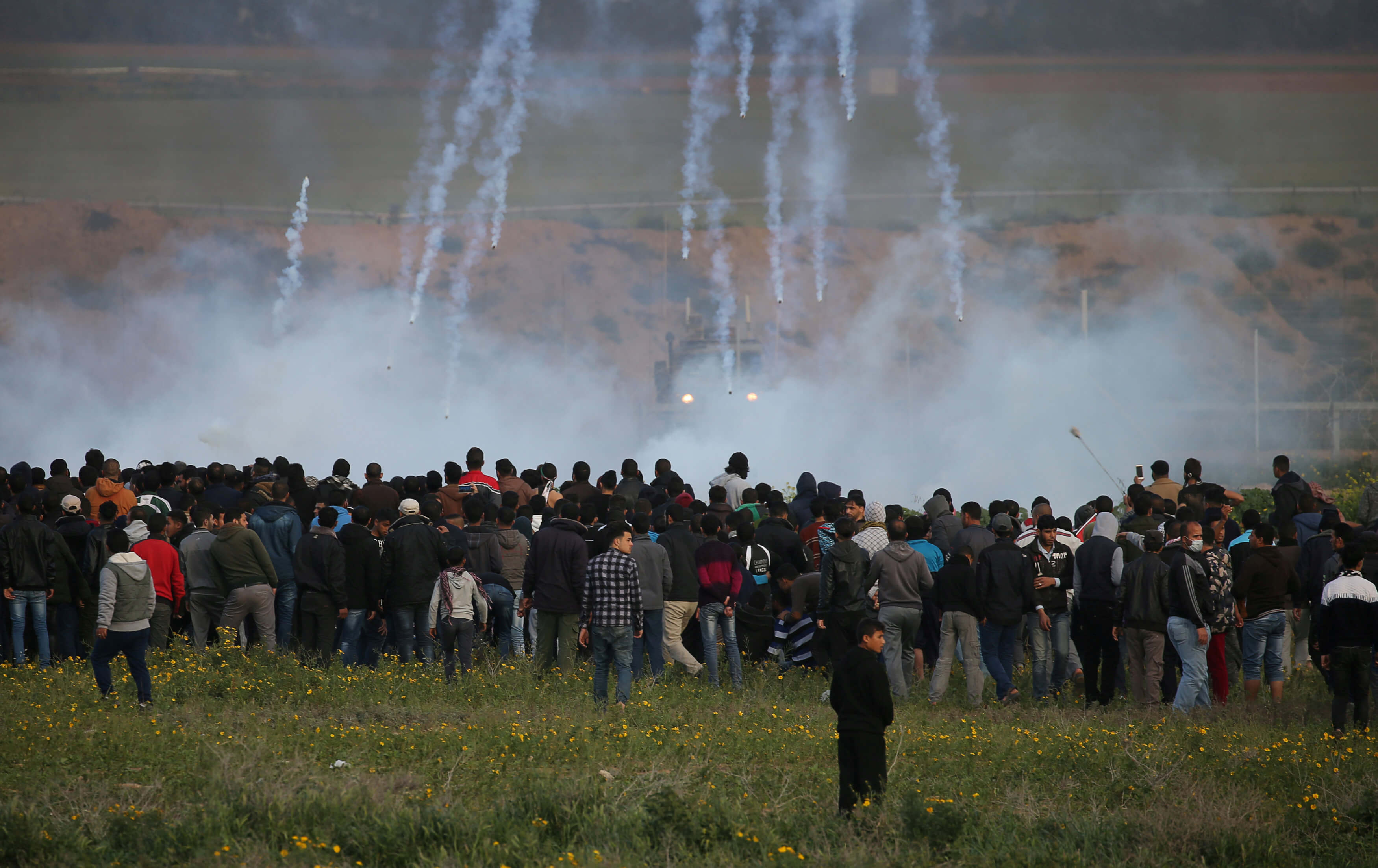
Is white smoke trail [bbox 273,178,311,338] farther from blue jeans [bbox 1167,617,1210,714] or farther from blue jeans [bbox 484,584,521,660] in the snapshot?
blue jeans [bbox 1167,617,1210,714]

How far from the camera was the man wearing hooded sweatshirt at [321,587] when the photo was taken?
973 cm

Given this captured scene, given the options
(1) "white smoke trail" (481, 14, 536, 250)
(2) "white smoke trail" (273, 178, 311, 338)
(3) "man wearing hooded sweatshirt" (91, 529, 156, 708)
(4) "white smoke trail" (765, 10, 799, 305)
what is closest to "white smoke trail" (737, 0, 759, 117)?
(4) "white smoke trail" (765, 10, 799, 305)

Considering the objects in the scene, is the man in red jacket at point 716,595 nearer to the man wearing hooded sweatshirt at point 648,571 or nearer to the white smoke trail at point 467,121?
the man wearing hooded sweatshirt at point 648,571

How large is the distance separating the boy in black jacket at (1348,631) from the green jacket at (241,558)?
8012 millimetres

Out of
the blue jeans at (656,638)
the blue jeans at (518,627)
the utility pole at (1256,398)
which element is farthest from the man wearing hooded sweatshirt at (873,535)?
the utility pole at (1256,398)

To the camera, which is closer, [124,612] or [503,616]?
[124,612]

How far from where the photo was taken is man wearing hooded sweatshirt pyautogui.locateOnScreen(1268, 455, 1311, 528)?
1123 centimetres

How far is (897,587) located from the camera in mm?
9453

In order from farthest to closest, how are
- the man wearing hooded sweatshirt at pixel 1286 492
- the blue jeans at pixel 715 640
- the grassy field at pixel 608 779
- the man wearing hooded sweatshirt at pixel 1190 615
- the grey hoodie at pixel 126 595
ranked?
the man wearing hooded sweatshirt at pixel 1286 492 < the blue jeans at pixel 715 640 < the man wearing hooded sweatshirt at pixel 1190 615 < the grey hoodie at pixel 126 595 < the grassy field at pixel 608 779

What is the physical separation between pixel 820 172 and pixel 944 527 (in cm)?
4337

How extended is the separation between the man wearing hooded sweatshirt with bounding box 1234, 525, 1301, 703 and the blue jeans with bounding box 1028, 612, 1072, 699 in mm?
1299

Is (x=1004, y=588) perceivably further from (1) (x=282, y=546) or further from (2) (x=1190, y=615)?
(1) (x=282, y=546)

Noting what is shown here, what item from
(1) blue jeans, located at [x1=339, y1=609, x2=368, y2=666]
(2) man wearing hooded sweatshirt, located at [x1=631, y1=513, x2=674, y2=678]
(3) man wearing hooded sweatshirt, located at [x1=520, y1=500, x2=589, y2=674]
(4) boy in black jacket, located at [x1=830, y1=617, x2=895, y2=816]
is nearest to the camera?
(4) boy in black jacket, located at [x1=830, y1=617, x2=895, y2=816]

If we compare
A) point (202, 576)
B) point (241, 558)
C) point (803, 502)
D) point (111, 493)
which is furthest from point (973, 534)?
point (111, 493)
